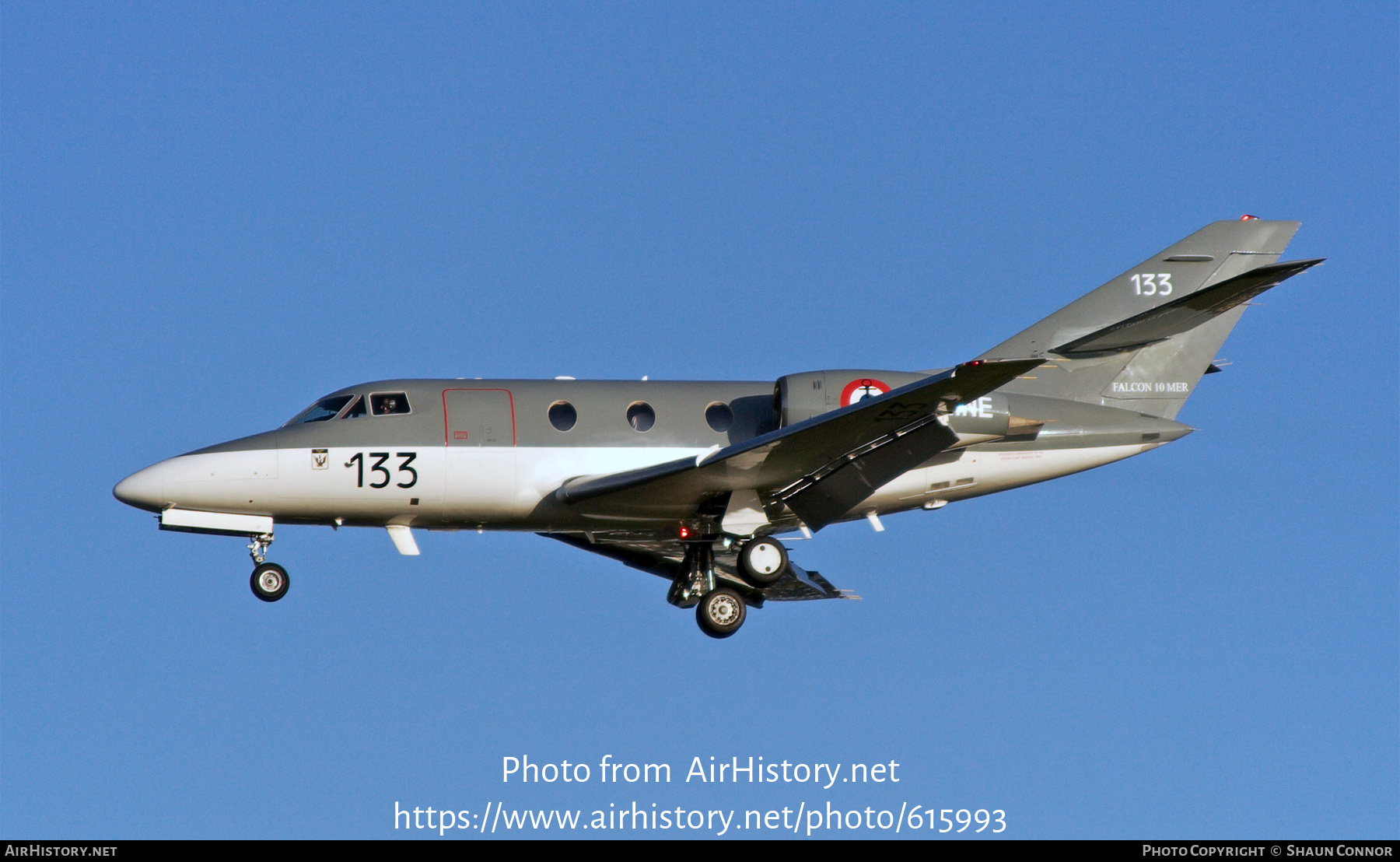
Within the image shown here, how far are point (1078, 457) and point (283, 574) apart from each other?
11.9 m

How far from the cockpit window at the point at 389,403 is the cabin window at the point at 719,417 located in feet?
14.4

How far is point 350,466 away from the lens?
22.8m

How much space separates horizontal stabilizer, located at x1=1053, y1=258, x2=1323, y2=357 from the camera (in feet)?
62.5

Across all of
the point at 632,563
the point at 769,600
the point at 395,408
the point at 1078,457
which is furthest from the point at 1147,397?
the point at 395,408

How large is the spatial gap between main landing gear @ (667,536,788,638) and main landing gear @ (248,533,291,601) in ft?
20.0

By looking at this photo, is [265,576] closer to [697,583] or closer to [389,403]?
[389,403]

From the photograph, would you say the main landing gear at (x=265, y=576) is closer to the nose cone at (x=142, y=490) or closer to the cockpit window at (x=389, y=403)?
the nose cone at (x=142, y=490)

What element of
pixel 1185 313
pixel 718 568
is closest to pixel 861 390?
pixel 1185 313

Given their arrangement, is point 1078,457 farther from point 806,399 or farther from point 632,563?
point 632,563

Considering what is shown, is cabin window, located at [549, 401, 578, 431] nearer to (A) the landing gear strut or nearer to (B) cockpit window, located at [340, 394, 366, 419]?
(B) cockpit window, located at [340, 394, 366, 419]

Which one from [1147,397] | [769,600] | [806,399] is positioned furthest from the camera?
[769,600]

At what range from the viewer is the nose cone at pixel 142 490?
2277 centimetres

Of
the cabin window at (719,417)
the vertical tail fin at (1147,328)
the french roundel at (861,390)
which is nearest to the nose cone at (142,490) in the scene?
the cabin window at (719,417)

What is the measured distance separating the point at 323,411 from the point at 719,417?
19.2 ft
